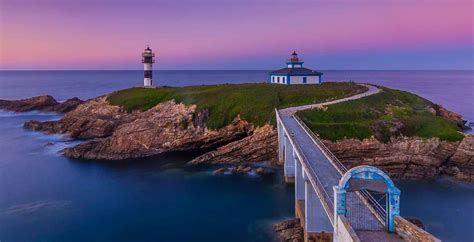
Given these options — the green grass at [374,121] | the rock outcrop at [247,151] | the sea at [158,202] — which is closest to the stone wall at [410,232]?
the sea at [158,202]

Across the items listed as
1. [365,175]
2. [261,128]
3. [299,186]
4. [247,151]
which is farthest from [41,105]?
[365,175]

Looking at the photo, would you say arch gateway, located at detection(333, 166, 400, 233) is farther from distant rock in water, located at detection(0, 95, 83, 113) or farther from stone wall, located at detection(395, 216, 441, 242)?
distant rock in water, located at detection(0, 95, 83, 113)

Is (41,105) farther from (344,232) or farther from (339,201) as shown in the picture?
(344,232)

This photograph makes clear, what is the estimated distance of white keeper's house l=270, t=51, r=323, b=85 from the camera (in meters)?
57.6

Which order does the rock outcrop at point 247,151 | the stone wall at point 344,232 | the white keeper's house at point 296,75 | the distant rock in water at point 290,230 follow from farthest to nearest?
the white keeper's house at point 296,75 < the rock outcrop at point 247,151 < the distant rock in water at point 290,230 < the stone wall at point 344,232

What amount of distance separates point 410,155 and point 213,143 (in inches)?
766

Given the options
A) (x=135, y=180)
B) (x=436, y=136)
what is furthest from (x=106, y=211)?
(x=436, y=136)

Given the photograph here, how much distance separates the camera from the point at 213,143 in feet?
141

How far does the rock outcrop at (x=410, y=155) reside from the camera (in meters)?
32.7

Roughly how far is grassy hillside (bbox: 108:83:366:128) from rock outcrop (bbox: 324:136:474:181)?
9.43 m

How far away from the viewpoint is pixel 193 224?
25.0 metres

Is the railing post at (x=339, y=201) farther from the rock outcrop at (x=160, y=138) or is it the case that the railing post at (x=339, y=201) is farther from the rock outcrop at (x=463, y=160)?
the rock outcrop at (x=160, y=138)

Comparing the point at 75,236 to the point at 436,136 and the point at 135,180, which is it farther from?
the point at 436,136

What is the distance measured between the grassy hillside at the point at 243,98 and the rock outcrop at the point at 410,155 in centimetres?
943
